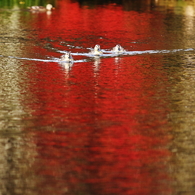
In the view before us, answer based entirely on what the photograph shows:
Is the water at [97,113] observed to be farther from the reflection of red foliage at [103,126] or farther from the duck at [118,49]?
the duck at [118,49]

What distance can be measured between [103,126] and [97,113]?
4.09 ft

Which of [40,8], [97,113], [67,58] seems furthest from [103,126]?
[40,8]

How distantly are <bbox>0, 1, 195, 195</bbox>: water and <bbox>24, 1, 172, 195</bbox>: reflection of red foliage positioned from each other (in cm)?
2

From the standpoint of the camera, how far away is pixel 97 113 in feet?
49.3

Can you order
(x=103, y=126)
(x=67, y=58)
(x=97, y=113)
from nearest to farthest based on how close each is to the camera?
(x=103, y=126) → (x=97, y=113) → (x=67, y=58)

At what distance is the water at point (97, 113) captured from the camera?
34.7 ft

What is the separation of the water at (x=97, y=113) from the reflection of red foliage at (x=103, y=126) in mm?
20

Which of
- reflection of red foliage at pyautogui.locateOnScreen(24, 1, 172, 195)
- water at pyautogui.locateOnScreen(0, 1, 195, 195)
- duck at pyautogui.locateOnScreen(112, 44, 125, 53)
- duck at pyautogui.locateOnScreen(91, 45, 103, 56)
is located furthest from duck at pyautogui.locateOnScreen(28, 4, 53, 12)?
reflection of red foliage at pyautogui.locateOnScreen(24, 1, 172, 195)

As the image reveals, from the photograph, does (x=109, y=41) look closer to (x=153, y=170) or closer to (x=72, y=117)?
Answer: (x=72, y=117)

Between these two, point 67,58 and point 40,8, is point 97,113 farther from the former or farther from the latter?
point 40,8

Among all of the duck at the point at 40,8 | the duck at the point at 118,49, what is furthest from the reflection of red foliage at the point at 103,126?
the duck at the point at 40,8

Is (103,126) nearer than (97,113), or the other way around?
(103,126)

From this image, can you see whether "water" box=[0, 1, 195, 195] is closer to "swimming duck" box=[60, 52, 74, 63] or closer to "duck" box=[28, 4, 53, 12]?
"swimming duck" box=[60, 52, 74, 63]

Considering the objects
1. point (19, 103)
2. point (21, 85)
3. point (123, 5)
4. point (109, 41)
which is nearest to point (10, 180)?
point (19, 103)
